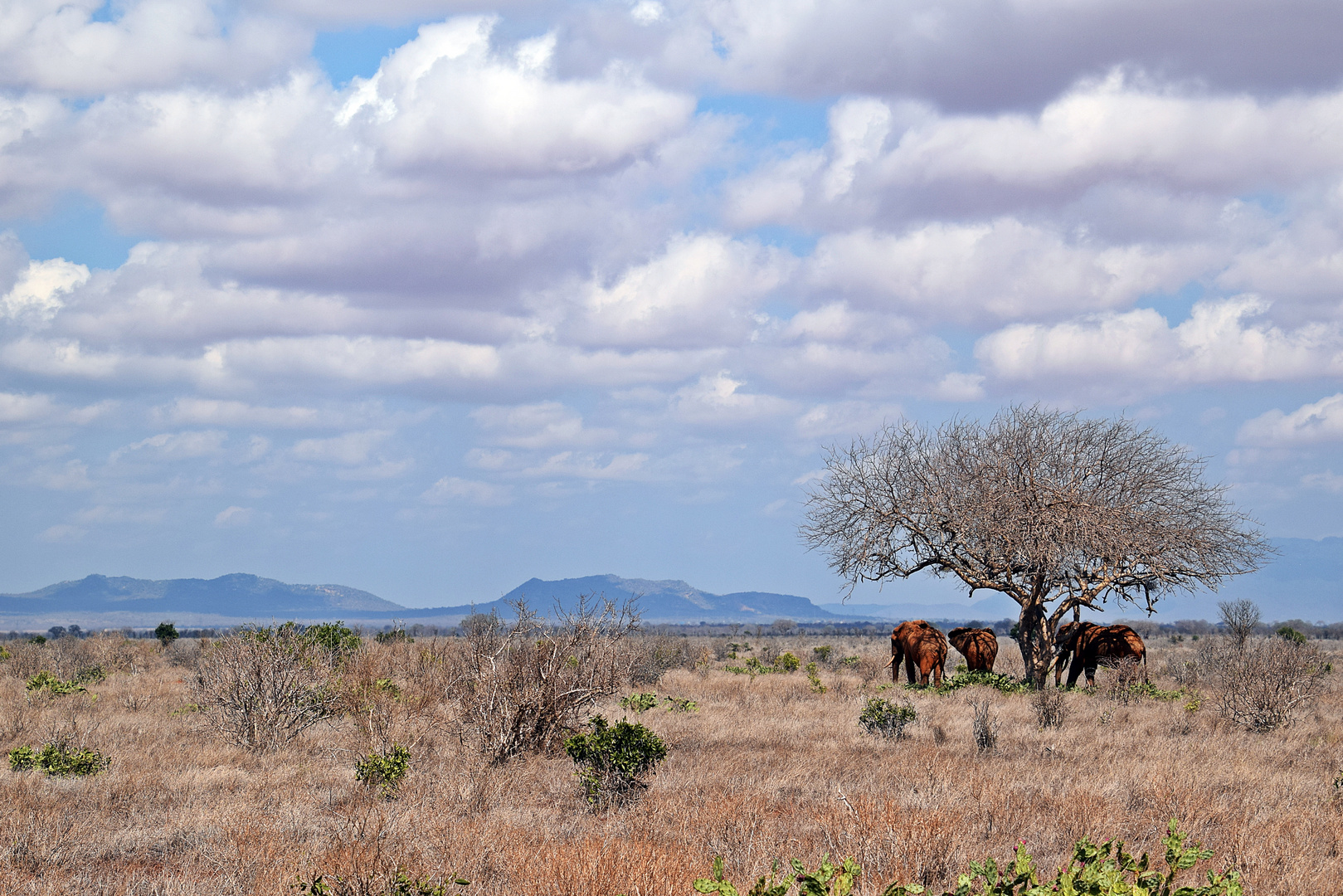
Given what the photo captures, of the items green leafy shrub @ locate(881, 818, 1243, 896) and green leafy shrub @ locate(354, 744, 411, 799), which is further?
green leafy shrub @ locate(354, 744, 411, 799)

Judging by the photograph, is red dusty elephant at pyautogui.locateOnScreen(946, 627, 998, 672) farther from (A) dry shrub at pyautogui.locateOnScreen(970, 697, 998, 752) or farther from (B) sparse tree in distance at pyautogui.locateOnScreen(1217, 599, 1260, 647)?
(A) dry shrub at pyautogui.locateOnScreen(970, 697, 998, 752)

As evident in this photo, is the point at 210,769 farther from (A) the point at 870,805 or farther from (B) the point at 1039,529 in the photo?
(B) the point at 1039,529

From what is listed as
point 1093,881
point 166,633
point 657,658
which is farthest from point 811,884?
point 166,633

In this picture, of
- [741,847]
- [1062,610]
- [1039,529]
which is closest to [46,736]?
[741,847]

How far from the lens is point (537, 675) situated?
13953mm

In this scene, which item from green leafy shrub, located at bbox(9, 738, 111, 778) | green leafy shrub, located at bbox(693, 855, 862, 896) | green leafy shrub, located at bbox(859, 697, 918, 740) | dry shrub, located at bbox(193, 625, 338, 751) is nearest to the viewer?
green leafy shrub, located at bbox(693, 855, 862, 896)

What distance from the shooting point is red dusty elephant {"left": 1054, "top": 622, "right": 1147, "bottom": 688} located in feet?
79.9

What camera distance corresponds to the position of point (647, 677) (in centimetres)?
2675

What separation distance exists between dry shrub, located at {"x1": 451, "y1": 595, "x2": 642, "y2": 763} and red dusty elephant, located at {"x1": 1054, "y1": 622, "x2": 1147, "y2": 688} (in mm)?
14147

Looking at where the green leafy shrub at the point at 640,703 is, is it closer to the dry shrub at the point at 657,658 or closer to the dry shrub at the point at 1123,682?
the dry shrub at the point at 657,658

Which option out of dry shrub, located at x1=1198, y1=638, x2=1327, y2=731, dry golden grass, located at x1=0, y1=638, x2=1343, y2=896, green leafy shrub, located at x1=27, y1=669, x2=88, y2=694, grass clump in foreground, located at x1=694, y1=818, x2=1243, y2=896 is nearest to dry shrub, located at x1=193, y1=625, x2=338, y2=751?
dry golden grass, located at x1=0, y1=638, x2=1343, y2=896

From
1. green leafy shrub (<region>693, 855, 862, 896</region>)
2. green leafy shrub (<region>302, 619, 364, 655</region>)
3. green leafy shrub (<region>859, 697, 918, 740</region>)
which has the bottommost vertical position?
green leafy shrub (<region>859, 697, 918, 740</region>)

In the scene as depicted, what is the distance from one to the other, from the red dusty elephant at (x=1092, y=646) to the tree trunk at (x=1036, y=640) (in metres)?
0.52

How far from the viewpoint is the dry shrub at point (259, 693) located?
50.2ft
